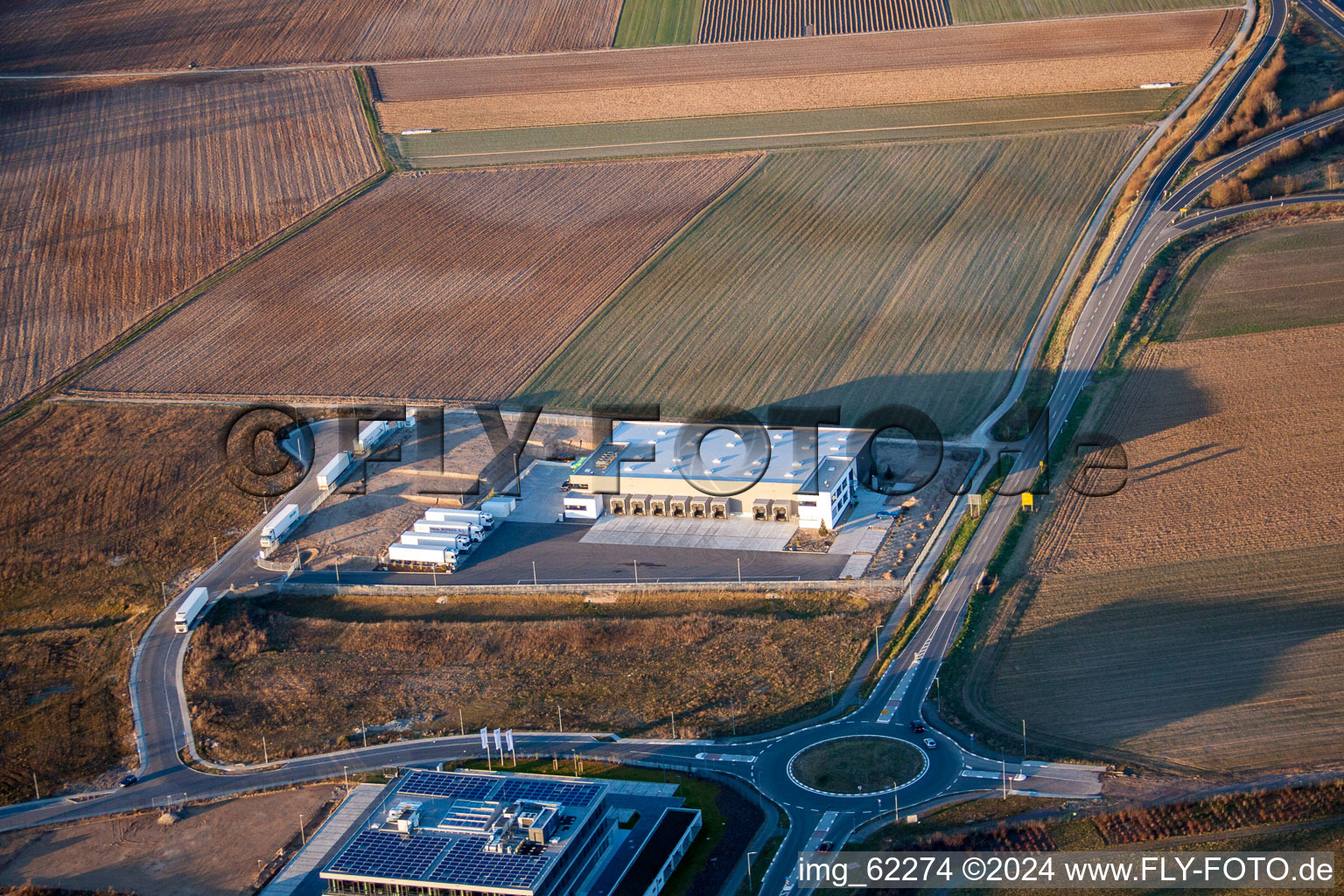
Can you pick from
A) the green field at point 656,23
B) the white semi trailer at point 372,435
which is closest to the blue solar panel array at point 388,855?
the white semi trailer at point 372,435

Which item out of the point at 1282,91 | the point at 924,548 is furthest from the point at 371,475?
the point at 1282,91

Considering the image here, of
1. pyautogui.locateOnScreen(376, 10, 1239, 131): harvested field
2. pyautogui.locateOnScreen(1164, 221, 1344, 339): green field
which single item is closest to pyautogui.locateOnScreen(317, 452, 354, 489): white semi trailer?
pyautogui.locateOnScreen(1164, 221, 1344, 339): green field

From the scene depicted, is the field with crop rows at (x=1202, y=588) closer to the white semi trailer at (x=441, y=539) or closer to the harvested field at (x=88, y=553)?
the white semi trailer at (x=441, y=539)

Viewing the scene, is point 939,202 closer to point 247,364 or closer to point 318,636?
point 247,364

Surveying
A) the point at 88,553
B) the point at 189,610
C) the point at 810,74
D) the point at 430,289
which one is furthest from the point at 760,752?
the point at 810,74

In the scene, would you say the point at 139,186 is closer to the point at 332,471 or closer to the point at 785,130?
the point at 332,471

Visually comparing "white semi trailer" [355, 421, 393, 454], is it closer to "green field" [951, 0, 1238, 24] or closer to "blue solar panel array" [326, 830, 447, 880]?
"blue solar panel array" [326, 830, 447, 880]
